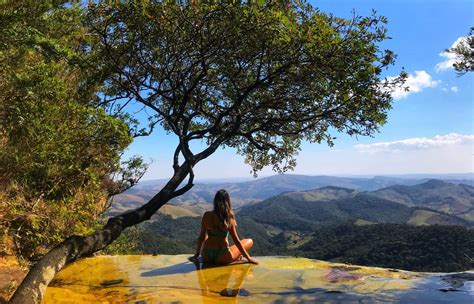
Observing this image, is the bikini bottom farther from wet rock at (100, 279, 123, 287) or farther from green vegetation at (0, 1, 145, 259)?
green vegetation at (0, 1, 145, 259)

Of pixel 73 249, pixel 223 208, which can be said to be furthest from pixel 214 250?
pixel 73 249

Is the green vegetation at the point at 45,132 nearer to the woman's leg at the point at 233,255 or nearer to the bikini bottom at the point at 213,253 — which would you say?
A: the bikini bottom at the point at 213,253

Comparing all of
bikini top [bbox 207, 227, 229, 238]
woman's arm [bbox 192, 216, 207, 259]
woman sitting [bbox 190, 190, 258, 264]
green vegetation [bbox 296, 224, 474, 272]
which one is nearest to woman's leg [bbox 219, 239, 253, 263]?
woman sitting [bbox 190, 190, 258, 264]

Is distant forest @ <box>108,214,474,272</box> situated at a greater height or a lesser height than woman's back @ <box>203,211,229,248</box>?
lesser

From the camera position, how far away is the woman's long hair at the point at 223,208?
11.4 meters

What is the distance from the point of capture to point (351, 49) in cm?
1211

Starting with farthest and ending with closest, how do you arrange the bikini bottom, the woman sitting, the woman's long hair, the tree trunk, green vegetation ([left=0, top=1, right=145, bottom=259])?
the bikini bottom → the woman sitting → the woman's long hair → green vegetation ([left=0, top=1, right=145, bottom=259]) → the tree trunk

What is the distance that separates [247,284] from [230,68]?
299 inches

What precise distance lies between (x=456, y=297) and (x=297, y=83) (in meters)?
8.38

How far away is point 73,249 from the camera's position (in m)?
10.1

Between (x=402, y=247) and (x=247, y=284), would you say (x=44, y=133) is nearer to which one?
(x=247, y=284)

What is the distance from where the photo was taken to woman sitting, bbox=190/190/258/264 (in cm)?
1148

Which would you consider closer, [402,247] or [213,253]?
[213,253]

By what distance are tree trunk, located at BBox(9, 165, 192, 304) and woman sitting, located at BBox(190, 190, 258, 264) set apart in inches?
88.3
